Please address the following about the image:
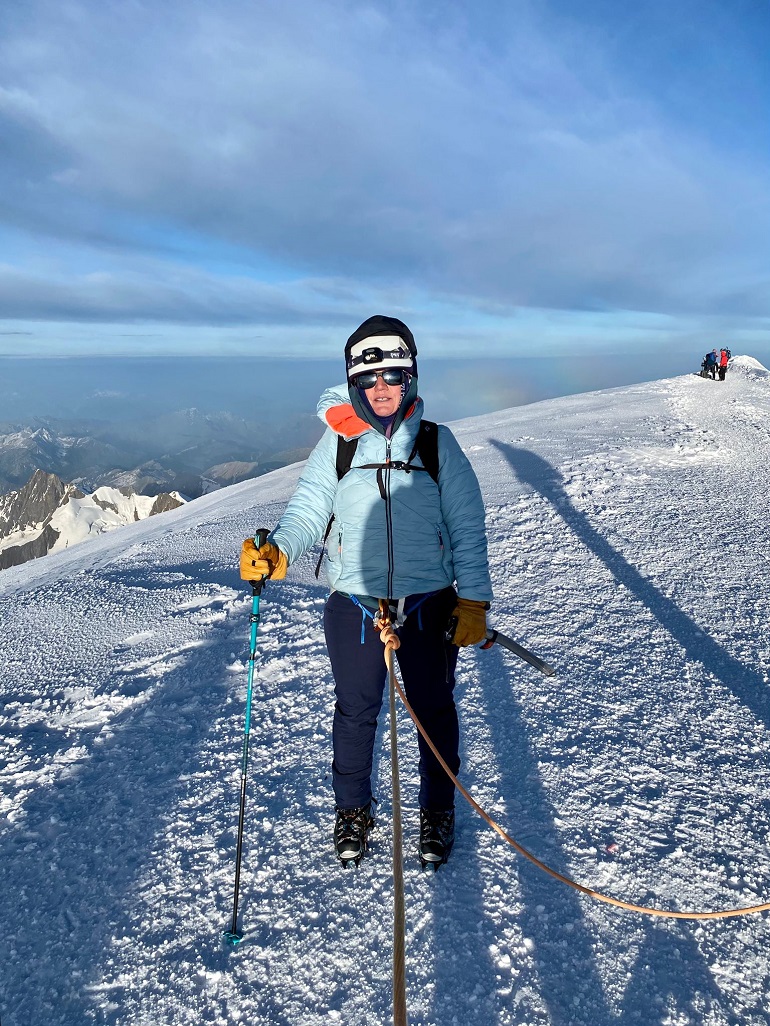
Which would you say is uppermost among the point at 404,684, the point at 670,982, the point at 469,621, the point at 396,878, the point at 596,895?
the point at 469,621

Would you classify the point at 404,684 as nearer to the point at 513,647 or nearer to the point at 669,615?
the point at 513,647

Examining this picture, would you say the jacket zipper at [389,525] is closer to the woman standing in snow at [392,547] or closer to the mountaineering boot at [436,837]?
the woman standing in snow at [392,547]

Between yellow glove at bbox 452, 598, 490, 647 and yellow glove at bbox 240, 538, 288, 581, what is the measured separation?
2.89ft

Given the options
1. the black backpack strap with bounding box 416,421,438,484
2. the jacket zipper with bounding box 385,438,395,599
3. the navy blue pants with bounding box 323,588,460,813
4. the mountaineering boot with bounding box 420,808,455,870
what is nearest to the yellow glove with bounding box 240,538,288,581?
the navy blue pants with bounding box 323,588,460,813

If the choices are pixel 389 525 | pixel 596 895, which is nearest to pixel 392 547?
pixel 389 525

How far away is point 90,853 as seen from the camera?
10.3ft

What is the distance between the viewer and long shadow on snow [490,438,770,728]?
4.30 metres

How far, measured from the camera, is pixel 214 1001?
2389mm

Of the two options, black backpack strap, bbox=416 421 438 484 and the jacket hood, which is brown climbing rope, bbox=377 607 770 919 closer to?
black backpack strap, bbox=416 421 438 484

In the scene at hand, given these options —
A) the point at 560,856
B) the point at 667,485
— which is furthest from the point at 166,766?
the point at 667,485

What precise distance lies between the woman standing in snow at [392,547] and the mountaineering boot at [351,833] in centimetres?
3

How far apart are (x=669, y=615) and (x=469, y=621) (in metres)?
3.46

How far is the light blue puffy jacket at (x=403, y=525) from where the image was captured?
2.85 meters

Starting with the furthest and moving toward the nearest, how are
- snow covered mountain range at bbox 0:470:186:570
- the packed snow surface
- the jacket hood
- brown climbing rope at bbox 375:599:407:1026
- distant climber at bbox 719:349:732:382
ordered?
snow covered mountain range at bbox 0:470:186:570, distant climber at bbox 719:349:732:382, the jacket hood, the packed snow surface, brown climbing rope at bbox 375:599:407:1026
